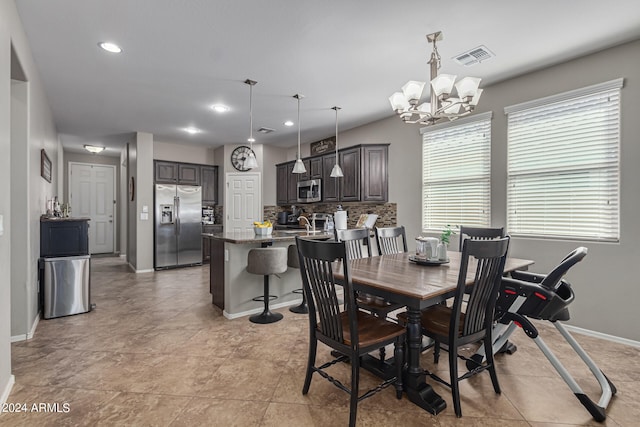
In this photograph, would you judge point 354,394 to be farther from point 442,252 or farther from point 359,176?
point 359,176

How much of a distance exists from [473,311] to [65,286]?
413 cm

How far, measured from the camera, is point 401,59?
10.3 feet

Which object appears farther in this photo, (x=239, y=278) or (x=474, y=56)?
(x=239, y=278)

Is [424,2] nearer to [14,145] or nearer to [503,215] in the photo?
[503,215]

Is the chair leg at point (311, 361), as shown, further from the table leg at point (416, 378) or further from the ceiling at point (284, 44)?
the ceiling at point (284, 44)

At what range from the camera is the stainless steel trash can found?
3482 mm

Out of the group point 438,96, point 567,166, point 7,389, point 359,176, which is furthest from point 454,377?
point 359,176

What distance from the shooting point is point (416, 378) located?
1.99 m

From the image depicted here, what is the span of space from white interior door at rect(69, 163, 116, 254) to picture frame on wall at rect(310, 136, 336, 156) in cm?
558

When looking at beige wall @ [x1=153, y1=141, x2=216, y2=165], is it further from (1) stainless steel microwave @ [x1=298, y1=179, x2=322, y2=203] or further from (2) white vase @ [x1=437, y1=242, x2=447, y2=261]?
(2) white vase @ [x1=437, y1=242, x2=447, y2=261]

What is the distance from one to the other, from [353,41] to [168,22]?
60.2 inches

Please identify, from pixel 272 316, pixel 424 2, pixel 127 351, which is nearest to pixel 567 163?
pixel 424 2

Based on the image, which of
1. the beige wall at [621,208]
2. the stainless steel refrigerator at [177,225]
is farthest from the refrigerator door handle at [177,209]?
the beige wall at [621,208]

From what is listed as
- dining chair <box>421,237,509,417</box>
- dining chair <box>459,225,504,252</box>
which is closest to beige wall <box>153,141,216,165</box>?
dining chair <box>459,225,504,252</box>
